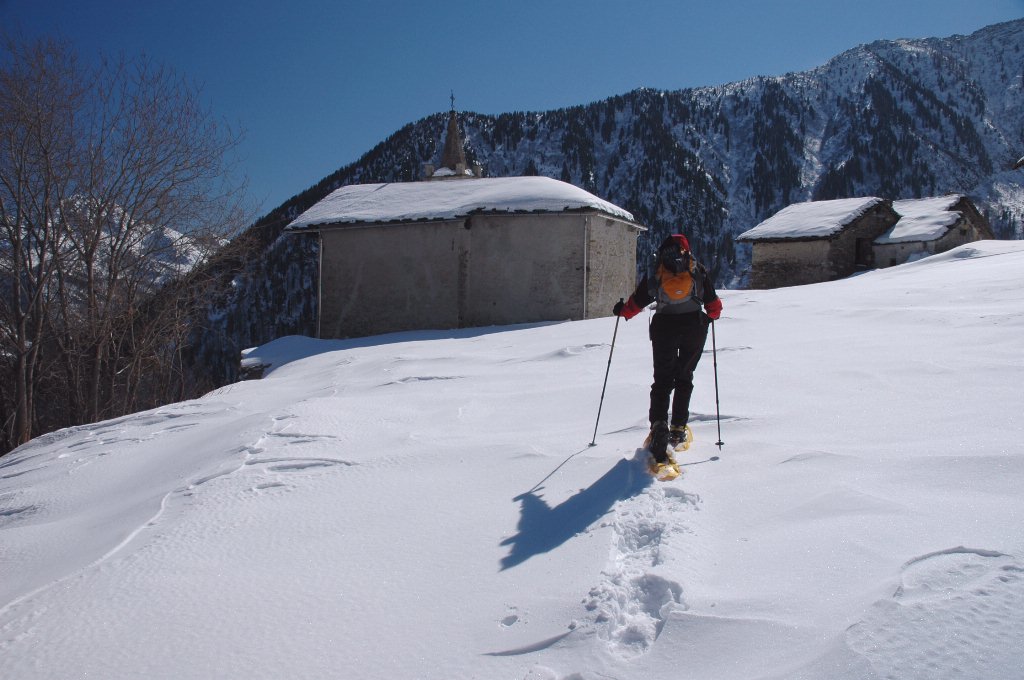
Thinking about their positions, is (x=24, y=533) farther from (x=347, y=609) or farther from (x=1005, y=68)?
(x=1005, y=68)

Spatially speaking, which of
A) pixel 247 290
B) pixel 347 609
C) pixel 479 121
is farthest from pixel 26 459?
pixel 479 121

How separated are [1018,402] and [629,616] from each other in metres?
3.84

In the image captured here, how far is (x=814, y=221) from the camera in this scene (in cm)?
2522

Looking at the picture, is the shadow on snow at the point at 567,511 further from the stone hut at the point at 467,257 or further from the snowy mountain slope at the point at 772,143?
the snowy mountain slope at the point at 772,143

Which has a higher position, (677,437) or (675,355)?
(675,355)

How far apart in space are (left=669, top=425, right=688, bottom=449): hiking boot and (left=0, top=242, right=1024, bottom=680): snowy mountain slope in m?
0.13

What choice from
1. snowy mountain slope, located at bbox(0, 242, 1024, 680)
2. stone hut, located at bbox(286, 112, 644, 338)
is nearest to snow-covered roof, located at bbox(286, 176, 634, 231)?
stone hut, located at bbox(286, 112, 644, 338)

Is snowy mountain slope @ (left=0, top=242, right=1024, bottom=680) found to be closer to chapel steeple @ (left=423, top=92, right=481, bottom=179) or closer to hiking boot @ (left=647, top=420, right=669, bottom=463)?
hiking boot @ (left=647, top=420, right=669, bottom=463)

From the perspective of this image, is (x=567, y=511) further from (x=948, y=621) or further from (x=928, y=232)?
(x=928, y=232)

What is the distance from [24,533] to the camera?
456cm

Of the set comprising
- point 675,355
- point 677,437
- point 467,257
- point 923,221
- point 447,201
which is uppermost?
point 923,221

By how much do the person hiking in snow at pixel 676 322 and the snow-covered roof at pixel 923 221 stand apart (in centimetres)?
2469

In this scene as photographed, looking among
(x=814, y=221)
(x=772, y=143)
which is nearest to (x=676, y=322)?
(x=814, y=221)

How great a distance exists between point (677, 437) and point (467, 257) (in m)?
12.6
